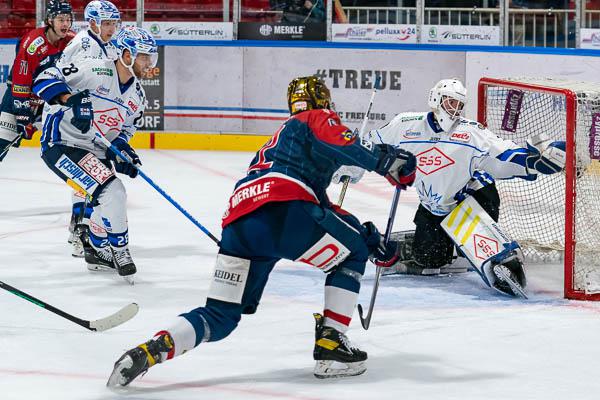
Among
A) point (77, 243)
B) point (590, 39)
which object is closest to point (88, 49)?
point (77, 243)

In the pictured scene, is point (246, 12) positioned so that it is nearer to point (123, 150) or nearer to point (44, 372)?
point (123, 150)

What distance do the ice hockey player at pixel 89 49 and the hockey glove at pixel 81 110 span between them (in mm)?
265

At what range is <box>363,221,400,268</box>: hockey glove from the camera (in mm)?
3734

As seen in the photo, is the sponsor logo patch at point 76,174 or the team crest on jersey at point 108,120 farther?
the team crest on jersey at point 108,120

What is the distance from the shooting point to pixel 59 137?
538cm

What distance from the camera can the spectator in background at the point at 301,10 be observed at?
32.0ft

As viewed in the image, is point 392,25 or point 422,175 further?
point 392,25

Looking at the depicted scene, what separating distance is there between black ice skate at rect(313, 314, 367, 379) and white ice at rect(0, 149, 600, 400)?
4 centimetres

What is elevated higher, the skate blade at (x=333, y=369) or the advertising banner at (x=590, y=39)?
the advertising banner at (x=590, y=39)

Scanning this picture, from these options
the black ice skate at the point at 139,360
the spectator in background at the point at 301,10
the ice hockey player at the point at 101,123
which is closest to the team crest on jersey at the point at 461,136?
the ice hockey player at the point at 101,123

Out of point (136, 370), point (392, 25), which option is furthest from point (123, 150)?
point (392, 25)

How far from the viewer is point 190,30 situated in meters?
9.95

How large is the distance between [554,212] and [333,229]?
2.61 metres

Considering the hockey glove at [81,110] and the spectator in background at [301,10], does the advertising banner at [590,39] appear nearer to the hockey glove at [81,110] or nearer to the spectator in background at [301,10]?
the spectator in background at [301,10]
